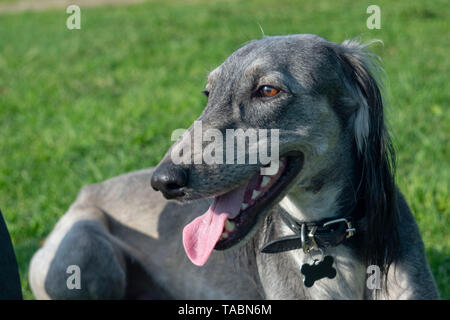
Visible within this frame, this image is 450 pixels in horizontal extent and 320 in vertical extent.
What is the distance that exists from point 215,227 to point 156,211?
181 centimetres

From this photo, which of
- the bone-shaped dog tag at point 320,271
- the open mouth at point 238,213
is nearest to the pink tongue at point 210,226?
the open mouth at point 238,213

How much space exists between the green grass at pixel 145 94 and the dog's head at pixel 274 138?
765 millimetres

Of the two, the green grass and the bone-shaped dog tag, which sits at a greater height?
the green grass

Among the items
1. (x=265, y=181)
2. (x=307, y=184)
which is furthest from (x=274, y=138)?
(x=307, y=184)

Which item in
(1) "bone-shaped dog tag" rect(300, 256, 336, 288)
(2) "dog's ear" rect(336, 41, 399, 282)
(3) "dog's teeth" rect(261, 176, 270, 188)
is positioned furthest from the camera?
(1) "bone-shaped dog tag" rect(300, 256, 336, 288)

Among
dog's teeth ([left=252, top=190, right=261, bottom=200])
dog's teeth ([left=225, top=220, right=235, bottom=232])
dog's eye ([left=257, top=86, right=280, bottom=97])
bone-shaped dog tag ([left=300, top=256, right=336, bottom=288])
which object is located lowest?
bone-shaped dog tag ([left=300, top=256, right=336, bottom=288])

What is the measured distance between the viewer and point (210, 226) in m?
3.04

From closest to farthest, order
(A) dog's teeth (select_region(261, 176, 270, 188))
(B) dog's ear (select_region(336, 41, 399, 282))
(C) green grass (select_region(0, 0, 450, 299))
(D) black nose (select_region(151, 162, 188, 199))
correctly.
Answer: (D) black nose (select_region(151, 162, 188, 199)) → (A) dog's teeth (select_region(261, 176, 270, 188)) → (B) dog's ear (select_region(336, 41, 399, 282)) → (C) green grass (select_region(0, 0, 450, 299))

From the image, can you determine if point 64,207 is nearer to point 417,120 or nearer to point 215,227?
point 215,227

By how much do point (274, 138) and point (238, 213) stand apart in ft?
1.44

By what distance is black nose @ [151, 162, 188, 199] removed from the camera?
9.23 ft

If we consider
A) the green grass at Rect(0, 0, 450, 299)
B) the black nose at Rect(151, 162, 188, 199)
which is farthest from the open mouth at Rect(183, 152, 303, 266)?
the green grass at Rect(0, 0, 450, 299)

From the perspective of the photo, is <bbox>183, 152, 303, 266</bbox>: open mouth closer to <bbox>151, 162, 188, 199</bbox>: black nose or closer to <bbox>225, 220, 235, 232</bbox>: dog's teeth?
<bbox>225, 220, 235, 232</bbox>: dog's teeth

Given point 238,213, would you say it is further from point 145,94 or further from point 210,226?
point 145,94
